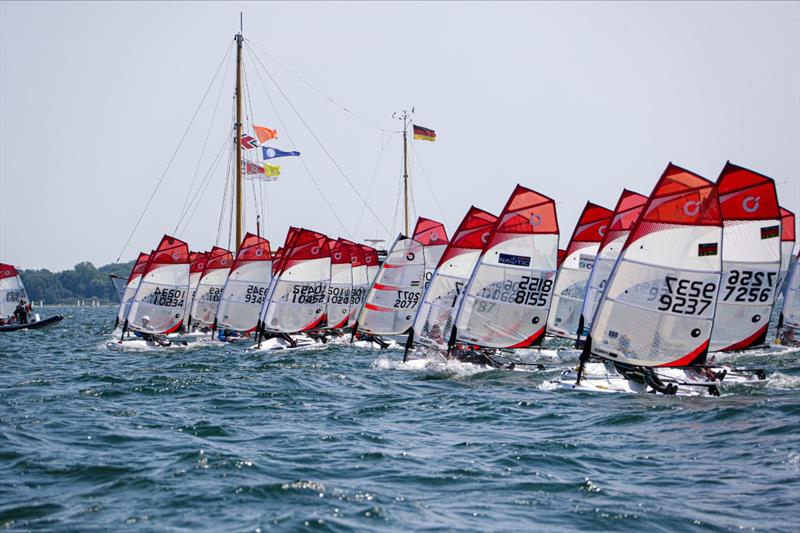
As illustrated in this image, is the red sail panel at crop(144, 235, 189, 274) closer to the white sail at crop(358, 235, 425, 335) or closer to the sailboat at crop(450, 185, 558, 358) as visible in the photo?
the white sail at crop(358, 235, 425, 335)

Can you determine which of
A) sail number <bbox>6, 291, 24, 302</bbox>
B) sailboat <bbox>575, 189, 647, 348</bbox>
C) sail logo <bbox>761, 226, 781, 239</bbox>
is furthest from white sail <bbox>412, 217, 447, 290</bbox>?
sail number <bbox>6, 291, 24, 302</bbox>

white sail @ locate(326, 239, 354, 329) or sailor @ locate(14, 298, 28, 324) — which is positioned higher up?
white sail @ locate(326, 239, 354, 329)

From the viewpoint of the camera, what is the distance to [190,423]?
54.3 feet

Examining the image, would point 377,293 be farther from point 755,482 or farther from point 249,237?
point 755,482

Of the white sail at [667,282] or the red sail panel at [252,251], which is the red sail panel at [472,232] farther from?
the red sail panel at [252,251]

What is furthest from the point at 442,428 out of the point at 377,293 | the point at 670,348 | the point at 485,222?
the point at 377,293

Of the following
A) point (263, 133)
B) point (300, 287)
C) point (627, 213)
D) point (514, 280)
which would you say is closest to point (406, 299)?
point (300, 287)

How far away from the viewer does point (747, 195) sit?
23672 mm

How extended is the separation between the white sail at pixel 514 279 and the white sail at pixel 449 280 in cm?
225

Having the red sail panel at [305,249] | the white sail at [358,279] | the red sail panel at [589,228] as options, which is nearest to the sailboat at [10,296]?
the white sail at [358,279]

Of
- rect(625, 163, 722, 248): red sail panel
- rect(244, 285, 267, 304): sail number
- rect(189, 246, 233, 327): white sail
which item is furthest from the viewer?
rect(189, 246, 233, 327): white sail

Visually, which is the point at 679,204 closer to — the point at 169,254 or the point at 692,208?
the point at 692,208

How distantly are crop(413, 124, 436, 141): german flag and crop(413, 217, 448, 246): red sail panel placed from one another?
24008 mm

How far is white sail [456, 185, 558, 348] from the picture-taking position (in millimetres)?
26484
